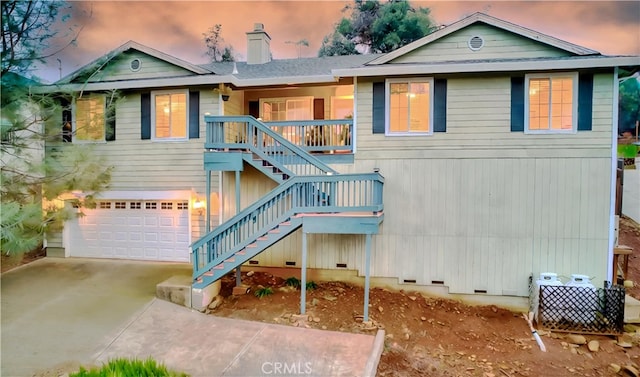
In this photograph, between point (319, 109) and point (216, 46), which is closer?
point (319, 109)

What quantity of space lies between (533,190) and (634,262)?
235 inches

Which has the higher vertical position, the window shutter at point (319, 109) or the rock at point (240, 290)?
the window shutter at point (319, 109)

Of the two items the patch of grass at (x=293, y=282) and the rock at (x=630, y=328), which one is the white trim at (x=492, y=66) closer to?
the patch of grass at (x=293, y=282)

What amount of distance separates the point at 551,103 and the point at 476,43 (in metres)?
2.18

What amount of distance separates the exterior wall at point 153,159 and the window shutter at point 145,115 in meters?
0.12

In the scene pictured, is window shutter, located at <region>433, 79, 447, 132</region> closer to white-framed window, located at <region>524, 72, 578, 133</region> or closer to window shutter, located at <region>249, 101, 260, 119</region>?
white-framed window, located at <region>524, 72, 578, 133</region>

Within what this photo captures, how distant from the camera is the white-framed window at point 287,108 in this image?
11016mm

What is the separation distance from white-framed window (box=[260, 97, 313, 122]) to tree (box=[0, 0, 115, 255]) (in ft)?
18.4

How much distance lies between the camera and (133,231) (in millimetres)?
10094

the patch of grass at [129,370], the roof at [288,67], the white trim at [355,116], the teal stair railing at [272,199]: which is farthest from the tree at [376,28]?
the patch of grass at [129,370]

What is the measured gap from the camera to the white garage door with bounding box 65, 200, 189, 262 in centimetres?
985

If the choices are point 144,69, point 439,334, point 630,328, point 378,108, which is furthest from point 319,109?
point 630,328

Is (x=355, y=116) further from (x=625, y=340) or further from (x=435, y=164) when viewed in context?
(x=625, y=340)

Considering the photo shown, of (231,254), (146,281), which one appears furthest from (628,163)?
(146,281)
